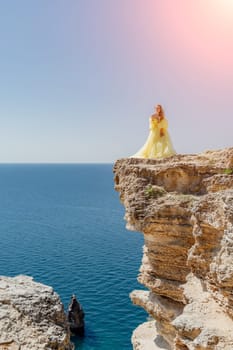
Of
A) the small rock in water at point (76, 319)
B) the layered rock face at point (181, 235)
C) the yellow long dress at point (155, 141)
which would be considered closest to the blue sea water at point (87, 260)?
the small rock in water at point (76, 319)

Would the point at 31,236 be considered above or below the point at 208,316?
below

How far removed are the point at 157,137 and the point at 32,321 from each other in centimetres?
2465

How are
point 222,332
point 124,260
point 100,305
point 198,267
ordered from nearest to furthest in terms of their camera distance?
point 222,332, point 198,267, point 100,305, point 124,260

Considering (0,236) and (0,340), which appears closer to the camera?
(0,340)

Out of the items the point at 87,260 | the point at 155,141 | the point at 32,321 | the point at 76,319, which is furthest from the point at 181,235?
the point at 87,260

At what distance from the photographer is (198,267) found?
19.8 meters

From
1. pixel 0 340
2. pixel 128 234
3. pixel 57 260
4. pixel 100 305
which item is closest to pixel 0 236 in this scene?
pixel 57 260

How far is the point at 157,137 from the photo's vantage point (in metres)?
29.8

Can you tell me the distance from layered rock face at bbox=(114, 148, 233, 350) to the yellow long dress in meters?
2.14

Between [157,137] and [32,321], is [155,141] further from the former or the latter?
[32,321]

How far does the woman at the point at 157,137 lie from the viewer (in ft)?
97.1

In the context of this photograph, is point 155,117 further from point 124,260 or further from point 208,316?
point 124,260

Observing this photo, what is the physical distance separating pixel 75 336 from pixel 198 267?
69.8 ft

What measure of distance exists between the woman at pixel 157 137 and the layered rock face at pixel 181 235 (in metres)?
2.25
